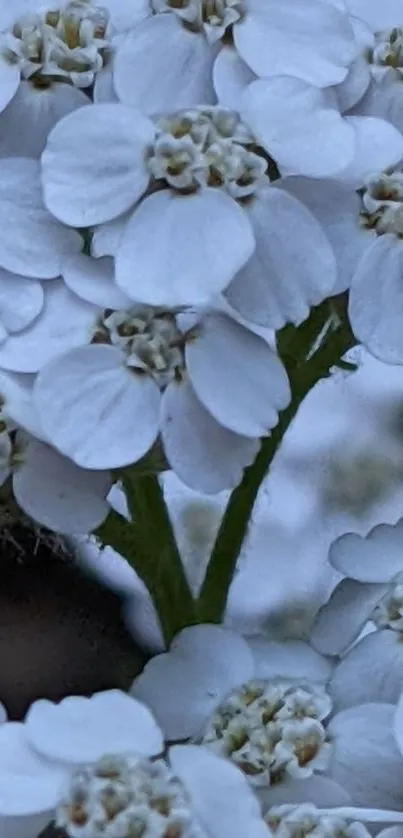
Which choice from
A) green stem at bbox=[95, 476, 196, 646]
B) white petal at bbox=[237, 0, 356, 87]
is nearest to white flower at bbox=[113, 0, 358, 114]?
white petal at bbox=[237, 0, 356, 87]

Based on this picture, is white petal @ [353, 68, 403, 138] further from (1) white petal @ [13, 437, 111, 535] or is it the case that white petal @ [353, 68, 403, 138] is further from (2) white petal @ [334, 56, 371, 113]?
(1) white petal @ [13, 437, 111, 535]

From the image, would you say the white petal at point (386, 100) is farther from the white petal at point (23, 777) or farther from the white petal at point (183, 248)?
the white petal at point (23, 777)

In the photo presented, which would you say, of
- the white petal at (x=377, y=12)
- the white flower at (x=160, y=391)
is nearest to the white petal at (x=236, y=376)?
the white flower at (x=160, y=391)

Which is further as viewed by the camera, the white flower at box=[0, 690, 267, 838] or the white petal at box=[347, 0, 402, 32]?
the white petal at box=[347, 0, 402, 32]

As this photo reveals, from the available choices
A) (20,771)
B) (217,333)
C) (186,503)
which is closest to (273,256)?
(217,333)

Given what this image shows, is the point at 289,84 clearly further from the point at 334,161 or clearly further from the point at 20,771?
the point at 20,771

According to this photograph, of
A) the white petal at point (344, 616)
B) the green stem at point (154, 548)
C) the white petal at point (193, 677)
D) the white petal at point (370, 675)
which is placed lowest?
the green stem at point (154, 548)
